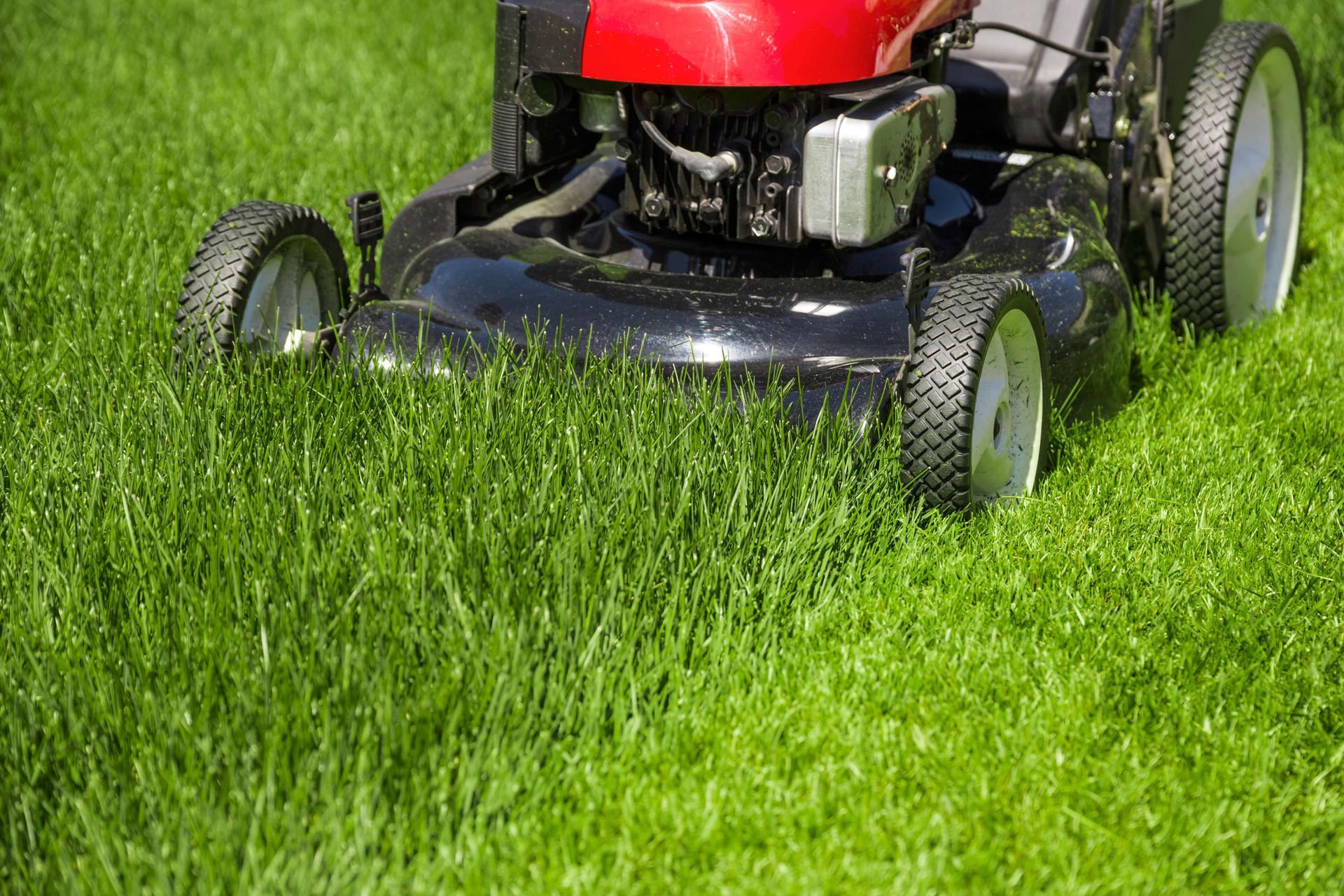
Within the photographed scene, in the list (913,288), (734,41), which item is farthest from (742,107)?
(913,288)

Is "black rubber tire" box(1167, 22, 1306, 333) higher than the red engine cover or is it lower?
lower

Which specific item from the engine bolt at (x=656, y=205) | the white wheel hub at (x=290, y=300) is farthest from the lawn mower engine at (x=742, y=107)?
the white wheel hub at (x=290, y=300)

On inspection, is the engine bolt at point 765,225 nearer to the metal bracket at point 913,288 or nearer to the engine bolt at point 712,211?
the engine bolt at point 712,211

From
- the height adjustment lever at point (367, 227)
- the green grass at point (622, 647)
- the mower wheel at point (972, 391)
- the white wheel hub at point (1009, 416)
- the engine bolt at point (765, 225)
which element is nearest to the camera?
the green grass at point (622, 647)

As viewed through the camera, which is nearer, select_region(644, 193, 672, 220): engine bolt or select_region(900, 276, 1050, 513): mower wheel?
select_region(900, 276, 1050, 513): mower wheel

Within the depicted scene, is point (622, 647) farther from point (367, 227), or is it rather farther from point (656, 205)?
point (367, 227)

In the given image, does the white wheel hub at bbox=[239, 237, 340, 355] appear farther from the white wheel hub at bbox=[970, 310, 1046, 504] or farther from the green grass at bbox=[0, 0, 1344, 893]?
the white wheel hub at bbox=[970, 310, 1046, 504]

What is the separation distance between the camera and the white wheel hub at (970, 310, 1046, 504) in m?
2.66

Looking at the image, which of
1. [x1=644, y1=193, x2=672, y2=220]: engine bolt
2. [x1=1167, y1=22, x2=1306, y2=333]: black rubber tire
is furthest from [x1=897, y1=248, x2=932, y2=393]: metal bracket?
[x1=1167, y1=22, x2=1306, y2=333]: black rubber tire

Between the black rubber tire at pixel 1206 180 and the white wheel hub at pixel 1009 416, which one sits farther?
the black rubber tire at pixel 1206 180

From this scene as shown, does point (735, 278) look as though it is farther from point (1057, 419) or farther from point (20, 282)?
point (20, 282)

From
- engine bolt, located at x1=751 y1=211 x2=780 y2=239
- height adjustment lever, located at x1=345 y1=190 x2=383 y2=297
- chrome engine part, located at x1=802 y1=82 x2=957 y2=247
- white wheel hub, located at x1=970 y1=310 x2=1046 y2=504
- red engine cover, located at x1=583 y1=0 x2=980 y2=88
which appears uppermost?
red engine cover, located at x1=583 y1=0 x2=980 y2=88

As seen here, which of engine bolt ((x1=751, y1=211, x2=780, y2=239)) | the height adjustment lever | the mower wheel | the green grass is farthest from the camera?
the height adjustment lever

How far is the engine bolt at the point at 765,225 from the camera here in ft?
9.45
